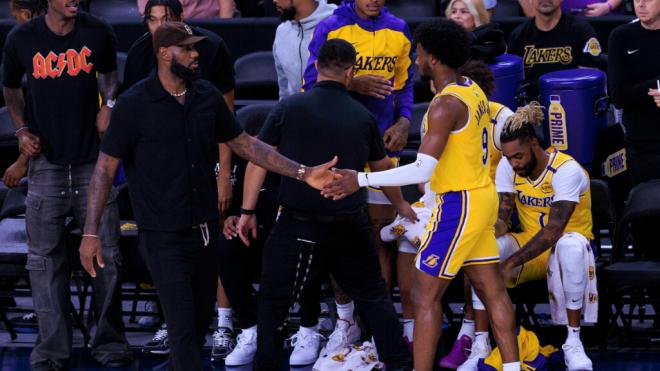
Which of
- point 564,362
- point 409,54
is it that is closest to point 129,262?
point 409,54

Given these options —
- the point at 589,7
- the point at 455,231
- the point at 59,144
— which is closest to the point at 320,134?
the point at 455,231

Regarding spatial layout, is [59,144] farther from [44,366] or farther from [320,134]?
[320,134]

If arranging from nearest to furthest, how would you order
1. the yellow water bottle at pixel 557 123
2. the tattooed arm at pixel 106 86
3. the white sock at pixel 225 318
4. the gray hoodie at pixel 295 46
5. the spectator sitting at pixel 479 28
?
the tattooed arm at pixel 106 86
the white sock at pixel 225 318
the gray hoodie at pixel 295 46
the spectator sitting at pixel 479 28
the yellow water bottle at pixel 557 123

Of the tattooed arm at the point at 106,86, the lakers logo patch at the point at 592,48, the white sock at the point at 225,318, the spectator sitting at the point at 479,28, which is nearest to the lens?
the tattooed arm at the point at 106,86

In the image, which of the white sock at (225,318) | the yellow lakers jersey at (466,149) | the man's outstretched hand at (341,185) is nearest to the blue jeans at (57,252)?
the white sock at (225,318)

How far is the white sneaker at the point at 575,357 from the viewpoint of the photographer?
6.57 metres

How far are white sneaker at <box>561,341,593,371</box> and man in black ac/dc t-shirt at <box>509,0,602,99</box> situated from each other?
1.86m

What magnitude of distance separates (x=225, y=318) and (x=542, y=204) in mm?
1857

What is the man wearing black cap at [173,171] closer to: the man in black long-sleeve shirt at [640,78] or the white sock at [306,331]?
the white sock at [306,331]

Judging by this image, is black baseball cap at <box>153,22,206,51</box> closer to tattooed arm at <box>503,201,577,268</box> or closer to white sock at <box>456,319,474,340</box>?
tattooed arm at <box>503,201,577,268</box>

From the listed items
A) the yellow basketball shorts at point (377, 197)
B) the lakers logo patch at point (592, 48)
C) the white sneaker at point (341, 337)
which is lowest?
the white sneaker at point (341, 337)

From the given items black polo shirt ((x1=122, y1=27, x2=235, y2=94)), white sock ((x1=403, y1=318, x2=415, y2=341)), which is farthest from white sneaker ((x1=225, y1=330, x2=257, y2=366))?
black polo shirt ((x1=122, y1=27, x2=235, y2=94))

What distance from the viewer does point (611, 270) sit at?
689 centimetres

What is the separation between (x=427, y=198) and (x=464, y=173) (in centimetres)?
85
